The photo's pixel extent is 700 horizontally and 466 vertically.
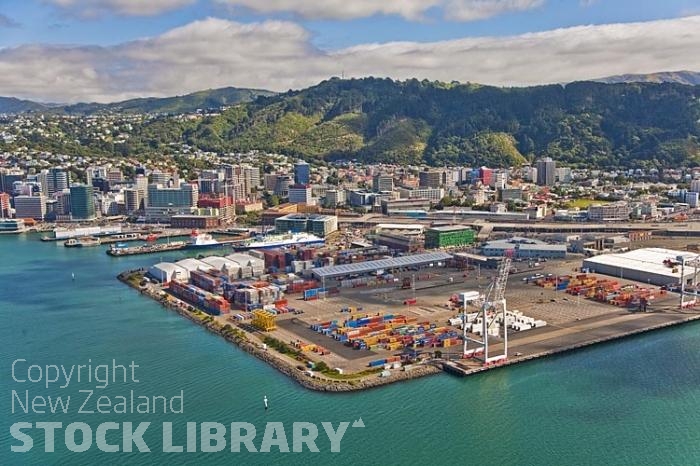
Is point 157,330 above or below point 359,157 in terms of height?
below

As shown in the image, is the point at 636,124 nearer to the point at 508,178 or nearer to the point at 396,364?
the point at 508,178

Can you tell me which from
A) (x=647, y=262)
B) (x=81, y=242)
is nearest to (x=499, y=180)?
(x=647, y=262)

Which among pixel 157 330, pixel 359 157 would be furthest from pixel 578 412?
pixel 359 157

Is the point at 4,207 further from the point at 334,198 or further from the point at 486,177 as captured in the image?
the point at 486,177

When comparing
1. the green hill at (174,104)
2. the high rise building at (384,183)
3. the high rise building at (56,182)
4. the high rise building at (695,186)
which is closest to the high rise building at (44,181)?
the high rise building at (56,182)

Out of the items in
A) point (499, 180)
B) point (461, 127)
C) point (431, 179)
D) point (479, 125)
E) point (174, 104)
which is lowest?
point (499, 180)

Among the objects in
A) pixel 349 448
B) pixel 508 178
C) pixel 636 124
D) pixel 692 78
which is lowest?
pixel 349 448

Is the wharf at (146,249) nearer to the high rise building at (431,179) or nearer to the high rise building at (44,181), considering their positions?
the high rise building at (44,181)
